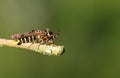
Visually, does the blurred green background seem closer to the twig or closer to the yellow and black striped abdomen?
the yellow and black striped abdomen

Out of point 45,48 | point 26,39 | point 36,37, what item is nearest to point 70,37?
point 36,37

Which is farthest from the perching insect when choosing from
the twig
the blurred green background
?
the blurred green background

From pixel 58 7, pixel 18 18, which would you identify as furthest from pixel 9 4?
pixel 58 7

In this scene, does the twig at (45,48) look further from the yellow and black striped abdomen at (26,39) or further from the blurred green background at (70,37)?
the blurred green background at (70,37)

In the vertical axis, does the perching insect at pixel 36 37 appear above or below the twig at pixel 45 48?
above

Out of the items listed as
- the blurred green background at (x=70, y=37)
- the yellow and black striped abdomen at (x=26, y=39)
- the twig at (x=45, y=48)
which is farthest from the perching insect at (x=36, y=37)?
the blurred green background at (x=70, y=37)

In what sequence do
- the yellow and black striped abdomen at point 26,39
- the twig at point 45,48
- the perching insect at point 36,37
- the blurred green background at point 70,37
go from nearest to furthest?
the twig at point 45,48
the yellow and black striped abdomen at point 26,39
the perching insect at point 36,37
the blurred green background at point 70,37

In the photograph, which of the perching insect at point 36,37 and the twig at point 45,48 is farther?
the perching insect at point 36,37
